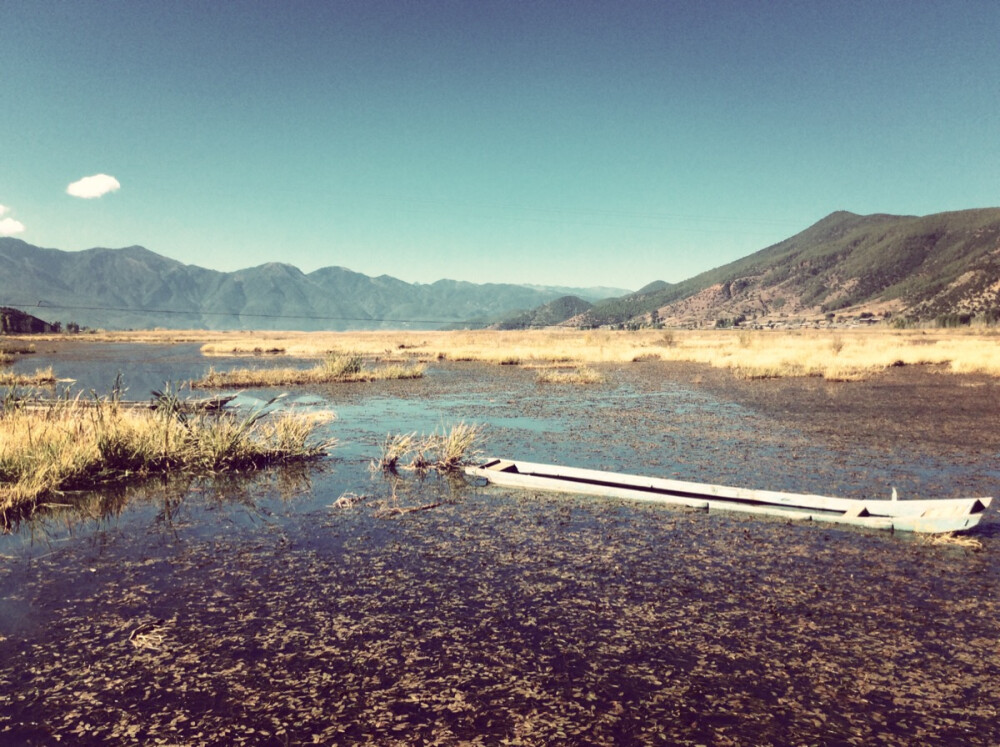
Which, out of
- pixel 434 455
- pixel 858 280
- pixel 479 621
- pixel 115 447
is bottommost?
pixel 479 621

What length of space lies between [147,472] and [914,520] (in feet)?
35.2

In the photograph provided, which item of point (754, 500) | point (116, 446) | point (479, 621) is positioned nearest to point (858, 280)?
point (754, 500)

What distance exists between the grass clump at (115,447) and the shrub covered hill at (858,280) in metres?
97.7

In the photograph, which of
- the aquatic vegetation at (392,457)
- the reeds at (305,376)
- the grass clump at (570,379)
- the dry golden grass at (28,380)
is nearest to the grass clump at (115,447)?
the aquatic vegetation at (392,457)

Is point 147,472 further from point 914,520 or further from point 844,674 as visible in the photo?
point 914,520

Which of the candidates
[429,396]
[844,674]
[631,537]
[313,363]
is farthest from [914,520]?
[313,363]

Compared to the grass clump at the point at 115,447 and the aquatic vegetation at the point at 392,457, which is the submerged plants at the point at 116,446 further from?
the aquatic vegetation at the point at 392,457

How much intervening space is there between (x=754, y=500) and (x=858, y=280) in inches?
5468

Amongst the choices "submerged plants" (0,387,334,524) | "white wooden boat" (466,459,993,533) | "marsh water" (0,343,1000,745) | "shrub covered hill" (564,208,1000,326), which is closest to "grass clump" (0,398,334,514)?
"submerged plants" (0,387,334,524)

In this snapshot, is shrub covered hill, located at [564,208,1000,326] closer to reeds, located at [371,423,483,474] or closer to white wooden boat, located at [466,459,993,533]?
white wooden boat, located at [466,459,993,533]

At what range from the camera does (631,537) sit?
691cm

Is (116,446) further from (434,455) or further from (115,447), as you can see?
(434,455)

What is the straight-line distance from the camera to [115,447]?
980 cm

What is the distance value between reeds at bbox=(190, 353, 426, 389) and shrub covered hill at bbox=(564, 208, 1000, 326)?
8681 centimetres
